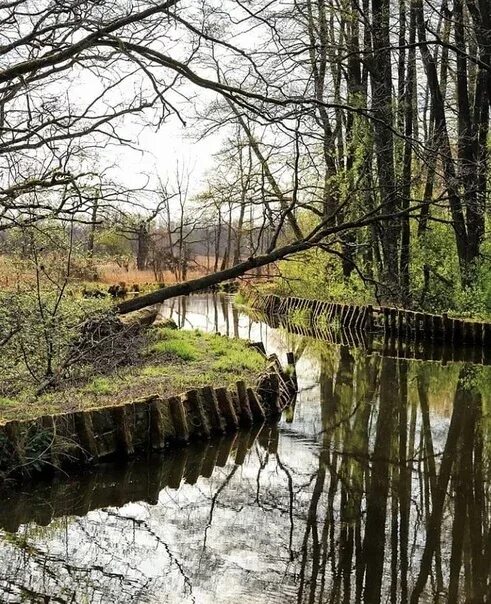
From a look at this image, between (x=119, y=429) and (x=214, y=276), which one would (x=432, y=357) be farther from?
(x=119, y=429)

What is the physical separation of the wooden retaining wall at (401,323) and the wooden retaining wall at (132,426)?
9.92 m

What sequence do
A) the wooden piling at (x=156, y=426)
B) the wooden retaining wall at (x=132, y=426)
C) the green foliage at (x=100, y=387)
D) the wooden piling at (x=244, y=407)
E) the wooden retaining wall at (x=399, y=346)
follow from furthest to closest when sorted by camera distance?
the wooden retaining wall at (x=399, y=346) → the wooden piling at (x=244, y=407) → the green foliage at (x=100, y=387) → the wooden piling at (x=156, y=426) → the wooden retaining wall at (x=132, y=426)

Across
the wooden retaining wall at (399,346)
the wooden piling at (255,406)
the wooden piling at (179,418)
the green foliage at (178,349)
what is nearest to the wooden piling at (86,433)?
the wooden piling at (179,418)

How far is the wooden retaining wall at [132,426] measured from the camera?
26.7 feet

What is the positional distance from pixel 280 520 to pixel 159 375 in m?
4.83

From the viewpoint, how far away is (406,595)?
19.0ft

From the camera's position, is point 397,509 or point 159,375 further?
point 159,375

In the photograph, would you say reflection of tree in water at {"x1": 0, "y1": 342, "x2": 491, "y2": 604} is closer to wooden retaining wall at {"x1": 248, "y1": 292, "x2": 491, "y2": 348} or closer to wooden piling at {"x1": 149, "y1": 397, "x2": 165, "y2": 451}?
wooden piling at {"x1": 149, "y1": 397, "x2": 165, "y2": 451}

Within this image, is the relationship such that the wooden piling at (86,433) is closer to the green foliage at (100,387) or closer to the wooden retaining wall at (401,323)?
the green foliage at (100,387)

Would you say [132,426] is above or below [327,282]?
below

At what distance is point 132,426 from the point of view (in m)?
9.25

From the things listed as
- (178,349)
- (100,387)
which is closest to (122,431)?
(100,387)

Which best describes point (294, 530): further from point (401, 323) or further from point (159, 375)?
point (401, 323)

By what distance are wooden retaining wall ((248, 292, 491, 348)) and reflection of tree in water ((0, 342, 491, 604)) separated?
924 cm
